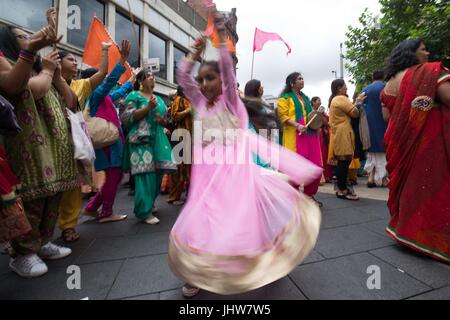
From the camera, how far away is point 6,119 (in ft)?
4.75

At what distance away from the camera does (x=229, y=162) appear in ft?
5.08

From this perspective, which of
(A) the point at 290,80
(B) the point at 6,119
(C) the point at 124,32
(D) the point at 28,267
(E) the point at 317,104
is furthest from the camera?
(C) the point at 124,32

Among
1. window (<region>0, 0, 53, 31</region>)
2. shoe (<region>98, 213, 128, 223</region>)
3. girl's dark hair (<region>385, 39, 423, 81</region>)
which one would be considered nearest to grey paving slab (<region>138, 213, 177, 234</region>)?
shoe (<region>98, 213, 128, 223</region>)

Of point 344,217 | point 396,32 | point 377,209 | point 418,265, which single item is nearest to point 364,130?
point 377,209

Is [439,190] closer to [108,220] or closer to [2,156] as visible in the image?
[2,156]

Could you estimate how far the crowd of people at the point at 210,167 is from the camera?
4.44 feet

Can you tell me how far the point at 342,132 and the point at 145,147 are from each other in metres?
2.83

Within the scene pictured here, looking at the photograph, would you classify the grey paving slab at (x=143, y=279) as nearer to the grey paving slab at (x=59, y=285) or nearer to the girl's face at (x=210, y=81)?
the grey paving slab at (x=59, y=285)

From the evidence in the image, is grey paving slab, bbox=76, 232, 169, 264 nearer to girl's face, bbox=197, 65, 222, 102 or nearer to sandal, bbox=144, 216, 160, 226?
sandal, bbox=144, 216, 160, 226

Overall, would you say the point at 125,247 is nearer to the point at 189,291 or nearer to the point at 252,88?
the point at 189,291

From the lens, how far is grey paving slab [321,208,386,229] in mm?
2768

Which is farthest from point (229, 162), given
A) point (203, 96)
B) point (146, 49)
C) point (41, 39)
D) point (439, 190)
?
point (146, 49)

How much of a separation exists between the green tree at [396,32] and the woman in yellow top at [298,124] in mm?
4486
